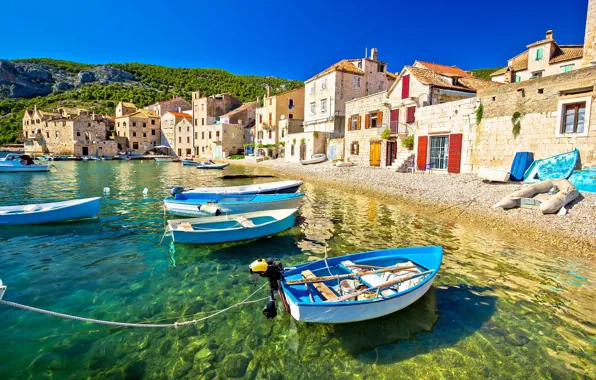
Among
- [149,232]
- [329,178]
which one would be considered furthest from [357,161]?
[149,232]

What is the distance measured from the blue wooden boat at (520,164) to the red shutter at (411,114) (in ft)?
31.5

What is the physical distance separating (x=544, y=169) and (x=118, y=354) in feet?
61.4

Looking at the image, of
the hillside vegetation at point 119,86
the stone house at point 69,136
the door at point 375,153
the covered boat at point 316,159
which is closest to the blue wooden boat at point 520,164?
the door at point 375,153

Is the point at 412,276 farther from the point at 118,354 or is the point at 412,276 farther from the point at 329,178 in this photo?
the point at 329,178

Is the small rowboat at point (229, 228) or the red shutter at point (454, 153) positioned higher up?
the red shutter at point (454, 153)

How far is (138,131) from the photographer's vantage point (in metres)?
68.2

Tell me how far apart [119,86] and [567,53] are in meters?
116

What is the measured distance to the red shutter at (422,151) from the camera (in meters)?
22.9

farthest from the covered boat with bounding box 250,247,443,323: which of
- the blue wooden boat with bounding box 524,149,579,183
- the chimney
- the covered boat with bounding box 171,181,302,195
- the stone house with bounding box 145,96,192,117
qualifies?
the stone house with bounding box 145,96,192,117

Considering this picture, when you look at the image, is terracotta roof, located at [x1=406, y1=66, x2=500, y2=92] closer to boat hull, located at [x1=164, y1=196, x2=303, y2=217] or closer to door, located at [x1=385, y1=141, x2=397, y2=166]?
door, located at [x1=385, y1=141, x2=397, y2=166]

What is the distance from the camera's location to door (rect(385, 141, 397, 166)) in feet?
89.8

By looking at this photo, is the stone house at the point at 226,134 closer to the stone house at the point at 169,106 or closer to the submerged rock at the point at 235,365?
the stone house at the point at 169,106

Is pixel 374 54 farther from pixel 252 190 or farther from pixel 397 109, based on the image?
pixel 252 190

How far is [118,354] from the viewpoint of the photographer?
15.5 feet
